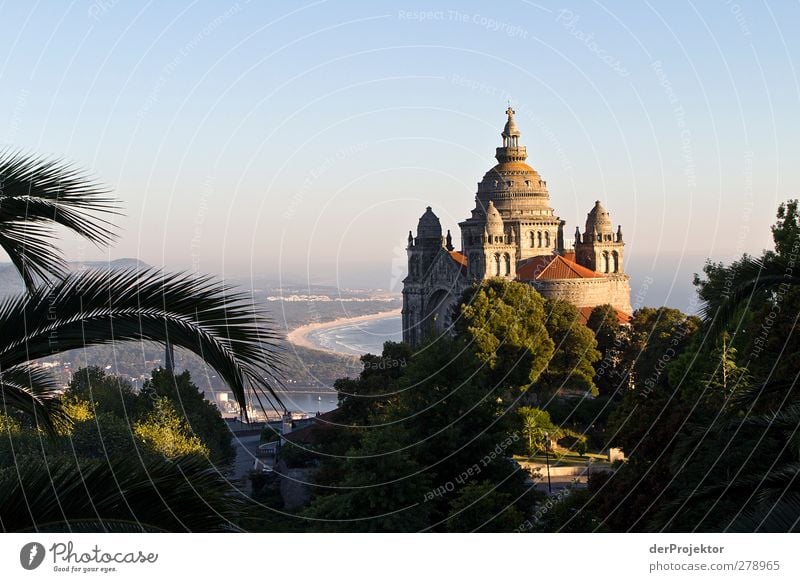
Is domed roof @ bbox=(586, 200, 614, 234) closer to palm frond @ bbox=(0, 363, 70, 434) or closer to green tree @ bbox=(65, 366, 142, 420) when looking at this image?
green tree @ bbox=(65, 366, 142, 420)

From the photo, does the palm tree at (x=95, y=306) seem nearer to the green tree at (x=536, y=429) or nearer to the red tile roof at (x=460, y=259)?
the green tree at (x=536, y=429)

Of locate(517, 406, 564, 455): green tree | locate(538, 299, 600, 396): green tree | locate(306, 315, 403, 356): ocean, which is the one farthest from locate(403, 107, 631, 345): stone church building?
locate(306, 315, 403, 356): ocean

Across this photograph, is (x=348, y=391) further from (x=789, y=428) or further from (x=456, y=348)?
(x=789, y=428)

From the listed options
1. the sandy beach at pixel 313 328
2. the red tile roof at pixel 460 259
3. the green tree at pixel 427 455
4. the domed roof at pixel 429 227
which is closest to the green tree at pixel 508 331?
the red tile roof at pixel 460 259

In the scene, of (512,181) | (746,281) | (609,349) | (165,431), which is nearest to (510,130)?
(512,181)

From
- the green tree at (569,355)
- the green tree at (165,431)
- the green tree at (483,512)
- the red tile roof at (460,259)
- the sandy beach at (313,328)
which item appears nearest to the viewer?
the green tree at (483,512)

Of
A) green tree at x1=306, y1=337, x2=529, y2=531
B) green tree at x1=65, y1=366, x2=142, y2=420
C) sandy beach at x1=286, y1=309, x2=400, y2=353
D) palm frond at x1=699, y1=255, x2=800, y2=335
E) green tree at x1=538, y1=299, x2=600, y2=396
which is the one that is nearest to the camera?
palm frond at x1=699, y1=255, x2=800, y2=335
